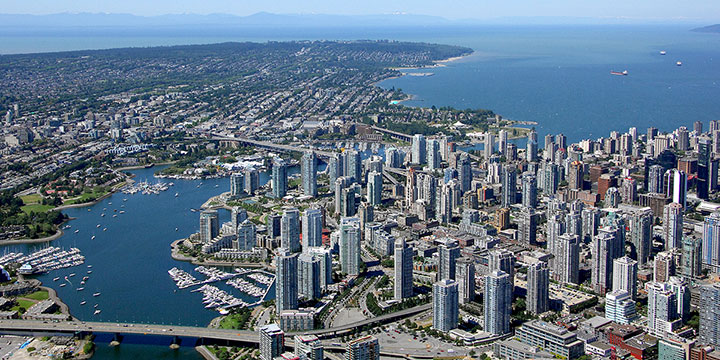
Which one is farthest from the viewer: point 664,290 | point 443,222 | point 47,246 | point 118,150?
point 118,150

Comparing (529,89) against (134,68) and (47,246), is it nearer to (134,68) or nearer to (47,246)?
(134,68)

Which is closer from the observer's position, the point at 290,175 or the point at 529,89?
the point at 290,175

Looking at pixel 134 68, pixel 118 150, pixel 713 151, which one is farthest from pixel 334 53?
pixel 713 151

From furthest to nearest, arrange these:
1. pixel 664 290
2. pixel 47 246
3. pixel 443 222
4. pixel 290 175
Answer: pixel 290 175 → pixel 443 222 → pixel 47 246 → pixel 664 290

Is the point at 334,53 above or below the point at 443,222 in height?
above

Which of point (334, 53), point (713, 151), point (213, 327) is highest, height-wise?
point (334, 53)
